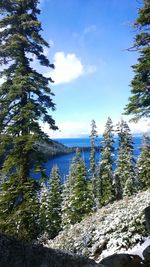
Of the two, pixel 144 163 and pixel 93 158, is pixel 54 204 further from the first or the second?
pixel 144 163

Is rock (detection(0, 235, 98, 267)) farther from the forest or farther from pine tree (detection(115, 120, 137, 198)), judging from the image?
pine tree (detection(115, 120, 137, 198))

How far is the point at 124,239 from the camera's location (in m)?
13.2

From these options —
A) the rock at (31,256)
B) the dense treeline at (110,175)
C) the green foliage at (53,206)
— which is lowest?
the green foliage at (53,206)

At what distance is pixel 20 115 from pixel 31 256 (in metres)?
9.83

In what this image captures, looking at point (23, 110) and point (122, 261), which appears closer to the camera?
point (122, 261)

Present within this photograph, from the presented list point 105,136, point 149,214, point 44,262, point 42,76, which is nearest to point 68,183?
point 105,136

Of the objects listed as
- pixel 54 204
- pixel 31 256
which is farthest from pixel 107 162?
pixel 31 256

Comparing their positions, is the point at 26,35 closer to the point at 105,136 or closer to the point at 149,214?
the point at 149,214

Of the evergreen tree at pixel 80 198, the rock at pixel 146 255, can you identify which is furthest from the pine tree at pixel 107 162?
the rock at pixel 146 255

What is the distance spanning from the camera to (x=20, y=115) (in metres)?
15.0

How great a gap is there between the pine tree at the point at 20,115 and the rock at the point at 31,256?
799cm

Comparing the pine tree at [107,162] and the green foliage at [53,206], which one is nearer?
the pine tree at [107,162]

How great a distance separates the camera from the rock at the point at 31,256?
5801mm

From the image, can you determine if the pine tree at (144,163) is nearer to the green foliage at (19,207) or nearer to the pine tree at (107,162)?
the pine tree at (107,162)
